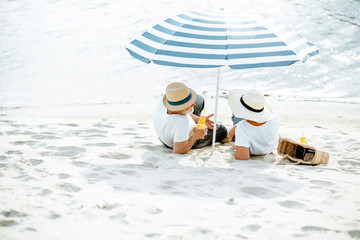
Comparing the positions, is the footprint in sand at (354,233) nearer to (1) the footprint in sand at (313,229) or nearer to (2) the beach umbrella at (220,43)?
(1) the footprint in sand at (313,229)

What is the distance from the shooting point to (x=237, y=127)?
3.87 m

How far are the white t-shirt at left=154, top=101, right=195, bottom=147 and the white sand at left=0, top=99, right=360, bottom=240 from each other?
0.19 m

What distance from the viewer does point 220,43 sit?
355cm

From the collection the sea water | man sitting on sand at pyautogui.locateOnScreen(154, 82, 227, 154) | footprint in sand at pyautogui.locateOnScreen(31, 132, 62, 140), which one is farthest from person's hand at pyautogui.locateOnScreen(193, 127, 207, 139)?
the sea water

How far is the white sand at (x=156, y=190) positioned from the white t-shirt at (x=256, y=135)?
0.54 ft

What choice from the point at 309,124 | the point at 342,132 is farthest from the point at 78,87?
the point at 342,132

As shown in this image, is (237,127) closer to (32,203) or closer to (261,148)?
(261,148)

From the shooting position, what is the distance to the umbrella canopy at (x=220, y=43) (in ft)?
11.4

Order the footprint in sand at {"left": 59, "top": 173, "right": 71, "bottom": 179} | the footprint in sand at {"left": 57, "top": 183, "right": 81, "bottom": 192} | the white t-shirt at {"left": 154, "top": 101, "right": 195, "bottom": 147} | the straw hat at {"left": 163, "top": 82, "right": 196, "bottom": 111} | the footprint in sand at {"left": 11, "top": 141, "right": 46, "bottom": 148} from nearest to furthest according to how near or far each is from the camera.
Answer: the footprint in sand at {"left": 57, "top": 183, "right": 81, "bottom": 192}, the footprint in sand at {"left": 59, "top": 173, "right": 71, "bottom": 179}, the straw hat at {"left": 163, "top": 82, "right": 196, "bottom": 111}, the white t-shirt at {"left": 154, "top": 101, "right": 195, "bottom": 147}, the footprint in sand at {"left": 11, "top": 141, "right": 46, "bottom": 148}

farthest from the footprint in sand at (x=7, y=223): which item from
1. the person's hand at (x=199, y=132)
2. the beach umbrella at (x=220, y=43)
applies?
the person's hand at (x=199, y=132)

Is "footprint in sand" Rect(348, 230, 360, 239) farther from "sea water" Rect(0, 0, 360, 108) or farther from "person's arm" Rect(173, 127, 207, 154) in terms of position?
"sea water" Rect(0, 0, 360, 108)

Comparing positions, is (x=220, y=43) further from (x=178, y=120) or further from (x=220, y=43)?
(x=178, y=120)

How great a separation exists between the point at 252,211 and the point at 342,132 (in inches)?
121

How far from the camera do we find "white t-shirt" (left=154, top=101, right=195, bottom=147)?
3.82 meters
